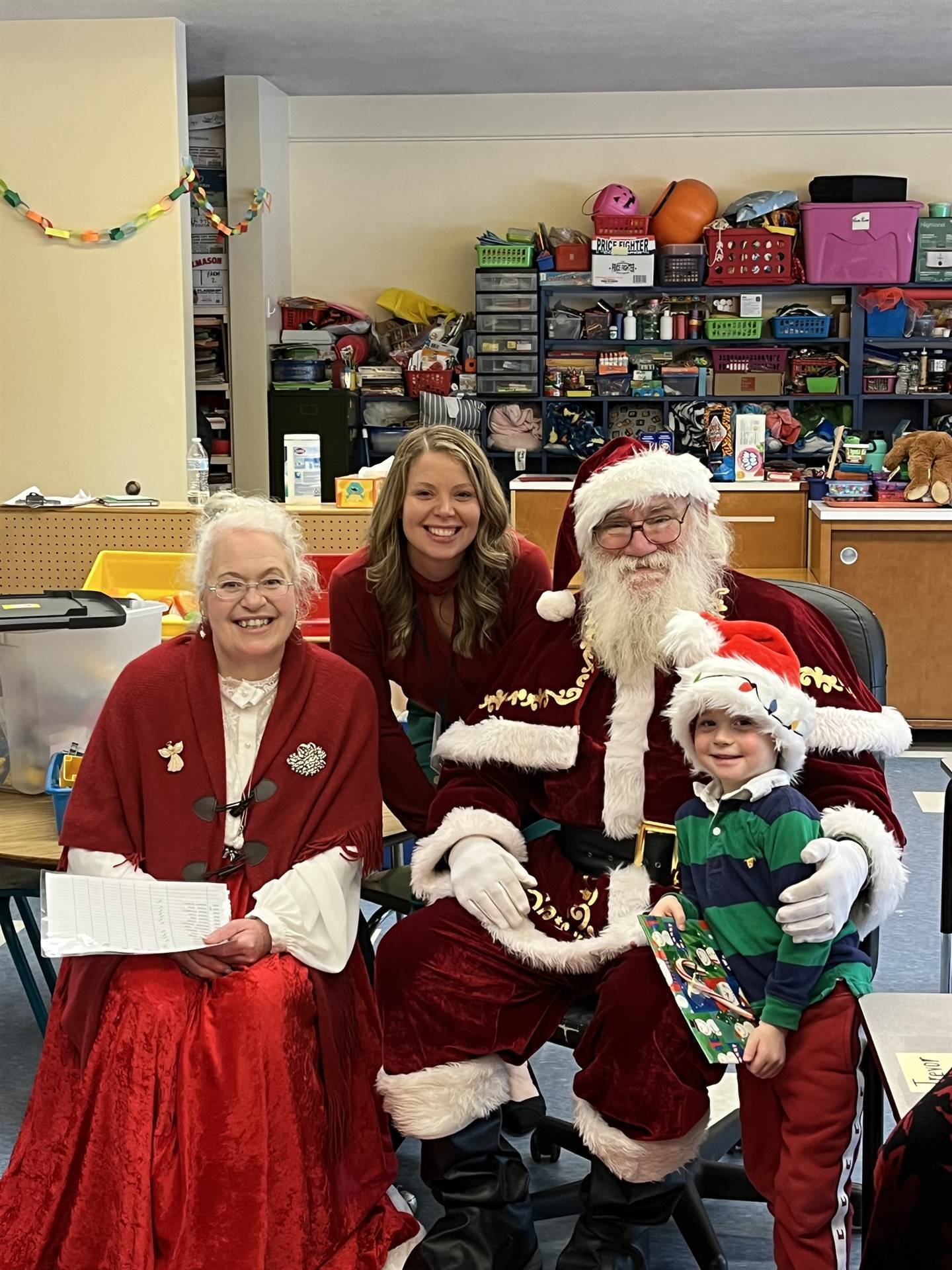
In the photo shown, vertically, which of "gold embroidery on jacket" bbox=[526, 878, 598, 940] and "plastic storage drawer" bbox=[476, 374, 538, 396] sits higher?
"plastic storage drawer" bbox=[476, 374, 538, 396]

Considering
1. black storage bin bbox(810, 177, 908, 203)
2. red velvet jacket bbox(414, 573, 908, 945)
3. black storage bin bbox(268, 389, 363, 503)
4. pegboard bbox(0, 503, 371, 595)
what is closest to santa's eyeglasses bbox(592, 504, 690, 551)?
red velvet jacket bbox(414, 573, 908, 945)

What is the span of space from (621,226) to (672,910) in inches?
247

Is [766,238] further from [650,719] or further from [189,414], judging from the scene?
[650,719]

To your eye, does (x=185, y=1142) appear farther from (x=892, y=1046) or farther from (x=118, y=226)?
(x=118, y=226)

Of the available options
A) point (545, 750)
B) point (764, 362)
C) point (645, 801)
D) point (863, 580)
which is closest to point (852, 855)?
point (645, 801)

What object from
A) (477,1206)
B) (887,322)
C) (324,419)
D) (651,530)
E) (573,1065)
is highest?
(887,322)

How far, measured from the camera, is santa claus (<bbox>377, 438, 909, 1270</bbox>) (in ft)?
6.22

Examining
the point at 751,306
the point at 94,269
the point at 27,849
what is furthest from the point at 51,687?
the point at 751,306

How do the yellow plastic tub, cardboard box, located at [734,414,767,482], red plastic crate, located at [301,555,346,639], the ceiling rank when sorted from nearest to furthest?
red plastic crate, located at [301,555,346,639] < the yellow plastic tub < the ceiling < cardboard box, located at [734,414,767,482]

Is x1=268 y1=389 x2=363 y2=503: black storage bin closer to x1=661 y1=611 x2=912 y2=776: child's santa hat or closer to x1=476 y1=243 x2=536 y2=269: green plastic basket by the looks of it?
x1=476 y1=243 x2=536 y2=269: green plastic basket

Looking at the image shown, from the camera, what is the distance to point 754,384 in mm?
7750

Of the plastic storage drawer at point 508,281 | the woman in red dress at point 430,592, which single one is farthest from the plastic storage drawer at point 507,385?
the woman in red dress at point 430,592

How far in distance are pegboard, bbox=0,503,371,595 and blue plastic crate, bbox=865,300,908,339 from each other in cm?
457

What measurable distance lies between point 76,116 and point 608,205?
290 centimetres
